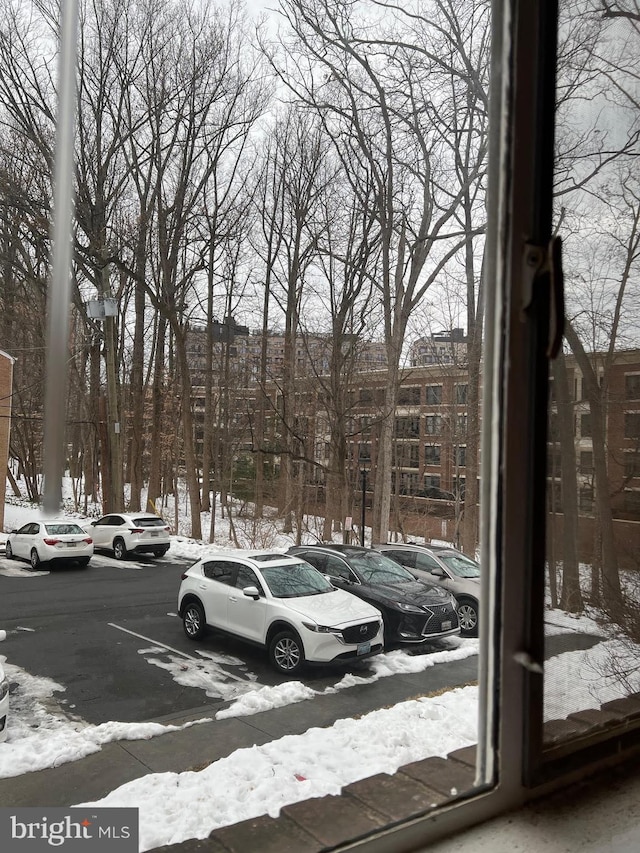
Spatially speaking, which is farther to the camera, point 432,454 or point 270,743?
point 432,454

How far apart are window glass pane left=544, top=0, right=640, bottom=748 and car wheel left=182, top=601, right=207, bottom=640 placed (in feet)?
13.0

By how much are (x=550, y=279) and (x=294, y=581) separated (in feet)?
12.5

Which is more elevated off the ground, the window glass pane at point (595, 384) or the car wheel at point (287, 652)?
the window glass pane at point (595, 384)

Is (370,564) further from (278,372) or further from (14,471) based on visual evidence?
(278,372)

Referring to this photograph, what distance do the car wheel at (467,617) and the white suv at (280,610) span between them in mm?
1165

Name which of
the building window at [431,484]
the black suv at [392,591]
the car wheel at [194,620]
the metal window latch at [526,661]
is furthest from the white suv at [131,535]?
the metal window latch at [526,661]

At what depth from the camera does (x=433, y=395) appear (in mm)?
10453

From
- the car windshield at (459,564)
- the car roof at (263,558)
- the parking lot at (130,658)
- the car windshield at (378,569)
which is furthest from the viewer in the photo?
the car windshield at (459,564)

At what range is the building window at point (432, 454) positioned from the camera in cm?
1107

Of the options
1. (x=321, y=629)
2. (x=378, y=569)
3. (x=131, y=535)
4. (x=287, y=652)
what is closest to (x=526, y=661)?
(x=321, y=629)

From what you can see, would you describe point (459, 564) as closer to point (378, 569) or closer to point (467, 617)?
point (467, 617)

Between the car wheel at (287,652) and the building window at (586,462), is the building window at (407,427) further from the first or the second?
the building window at (586,462)

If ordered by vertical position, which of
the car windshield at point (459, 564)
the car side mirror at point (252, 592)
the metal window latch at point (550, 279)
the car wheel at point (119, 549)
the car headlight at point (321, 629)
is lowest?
the car wheel at point (119, 549)

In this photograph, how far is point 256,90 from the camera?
989cm
